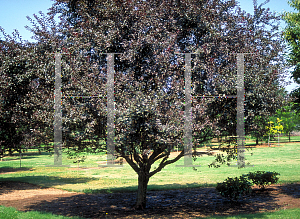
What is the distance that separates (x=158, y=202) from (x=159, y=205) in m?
0.59

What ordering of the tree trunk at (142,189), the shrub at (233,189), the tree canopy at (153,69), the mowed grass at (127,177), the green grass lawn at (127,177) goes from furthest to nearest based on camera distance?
1. the mowed grass at (127,177)
2. the green grass lawn at (127,177)
3. the shrub at (233,189)
4. the tree trunk at (142,189)
5. the tree canopy at (153,69)

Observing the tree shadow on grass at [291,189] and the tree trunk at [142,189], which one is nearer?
the tree trunk at [142,189]

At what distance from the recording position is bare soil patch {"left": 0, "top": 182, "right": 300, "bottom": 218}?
11.0 m

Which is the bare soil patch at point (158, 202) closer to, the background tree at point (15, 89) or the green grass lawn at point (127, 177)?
the green grass lawn at point (127, 177)

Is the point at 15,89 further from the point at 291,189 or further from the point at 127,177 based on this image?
the point at 291,189

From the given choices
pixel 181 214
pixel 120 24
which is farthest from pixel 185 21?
pixel 181 214

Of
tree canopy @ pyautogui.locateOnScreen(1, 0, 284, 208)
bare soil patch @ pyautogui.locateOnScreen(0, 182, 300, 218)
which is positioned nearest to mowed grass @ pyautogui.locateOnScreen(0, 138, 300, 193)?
bare soil patch @ pyautogui.locateOnScreen(0, 182, 300, 218)

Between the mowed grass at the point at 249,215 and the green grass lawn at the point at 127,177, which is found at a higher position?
the mowed grass at the point at 249,215

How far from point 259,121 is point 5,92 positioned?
1124 centimetres

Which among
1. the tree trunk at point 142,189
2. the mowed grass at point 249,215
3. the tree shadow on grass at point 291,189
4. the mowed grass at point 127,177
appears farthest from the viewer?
the mowed grass at point 127,177

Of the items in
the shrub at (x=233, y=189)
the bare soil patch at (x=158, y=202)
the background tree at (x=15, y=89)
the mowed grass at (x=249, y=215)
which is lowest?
the bare soil patch at (x=158, y=202)

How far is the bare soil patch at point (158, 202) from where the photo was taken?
11000mm

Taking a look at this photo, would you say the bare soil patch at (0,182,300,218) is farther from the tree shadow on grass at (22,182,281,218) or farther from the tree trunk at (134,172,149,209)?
the tree trunk at (134,172,149,209)

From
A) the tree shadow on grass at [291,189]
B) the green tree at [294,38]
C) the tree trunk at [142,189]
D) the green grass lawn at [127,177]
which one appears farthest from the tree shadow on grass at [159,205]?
the green tree at [294,38]
